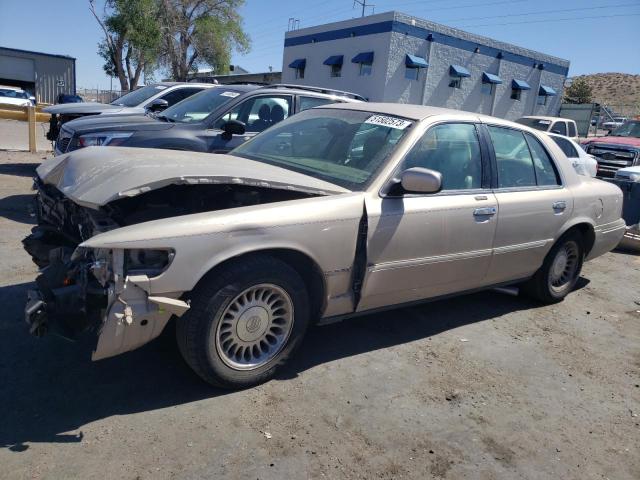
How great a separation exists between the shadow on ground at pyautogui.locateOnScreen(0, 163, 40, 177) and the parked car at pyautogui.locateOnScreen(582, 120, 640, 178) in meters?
13.9

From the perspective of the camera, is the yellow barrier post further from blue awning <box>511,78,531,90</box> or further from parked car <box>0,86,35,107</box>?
blue awning <box>511,78,531,90</box>

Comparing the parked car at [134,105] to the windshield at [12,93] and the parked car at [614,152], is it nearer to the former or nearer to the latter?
the parked car at [614,152]

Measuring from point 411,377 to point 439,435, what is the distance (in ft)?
2.11

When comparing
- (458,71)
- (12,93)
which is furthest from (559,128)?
(12,93)

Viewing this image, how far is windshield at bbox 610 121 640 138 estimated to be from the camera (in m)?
16.1

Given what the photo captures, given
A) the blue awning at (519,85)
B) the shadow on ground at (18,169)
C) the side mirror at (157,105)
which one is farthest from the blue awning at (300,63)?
the side mirror at (157,105)

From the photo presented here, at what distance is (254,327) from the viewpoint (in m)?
3.16

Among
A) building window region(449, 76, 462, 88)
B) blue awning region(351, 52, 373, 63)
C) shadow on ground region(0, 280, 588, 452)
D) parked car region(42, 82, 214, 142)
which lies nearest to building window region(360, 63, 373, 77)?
blue awning region(351, 52, 373, 63)

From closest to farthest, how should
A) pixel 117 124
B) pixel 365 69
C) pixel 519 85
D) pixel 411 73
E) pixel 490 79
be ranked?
1. pixel 117 124
2. pixel 411 73
3. pixel 365 69
4. pixel 490 79
5. pixel 519 85

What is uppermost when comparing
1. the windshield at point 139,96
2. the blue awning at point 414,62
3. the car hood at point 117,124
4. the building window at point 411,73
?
the blue awning at point 414,62

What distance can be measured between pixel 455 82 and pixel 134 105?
69.1ft

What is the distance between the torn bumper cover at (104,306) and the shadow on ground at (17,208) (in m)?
3.92

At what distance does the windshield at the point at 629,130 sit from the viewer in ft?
52.8

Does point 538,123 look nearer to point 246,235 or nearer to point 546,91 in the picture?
point 246,235
